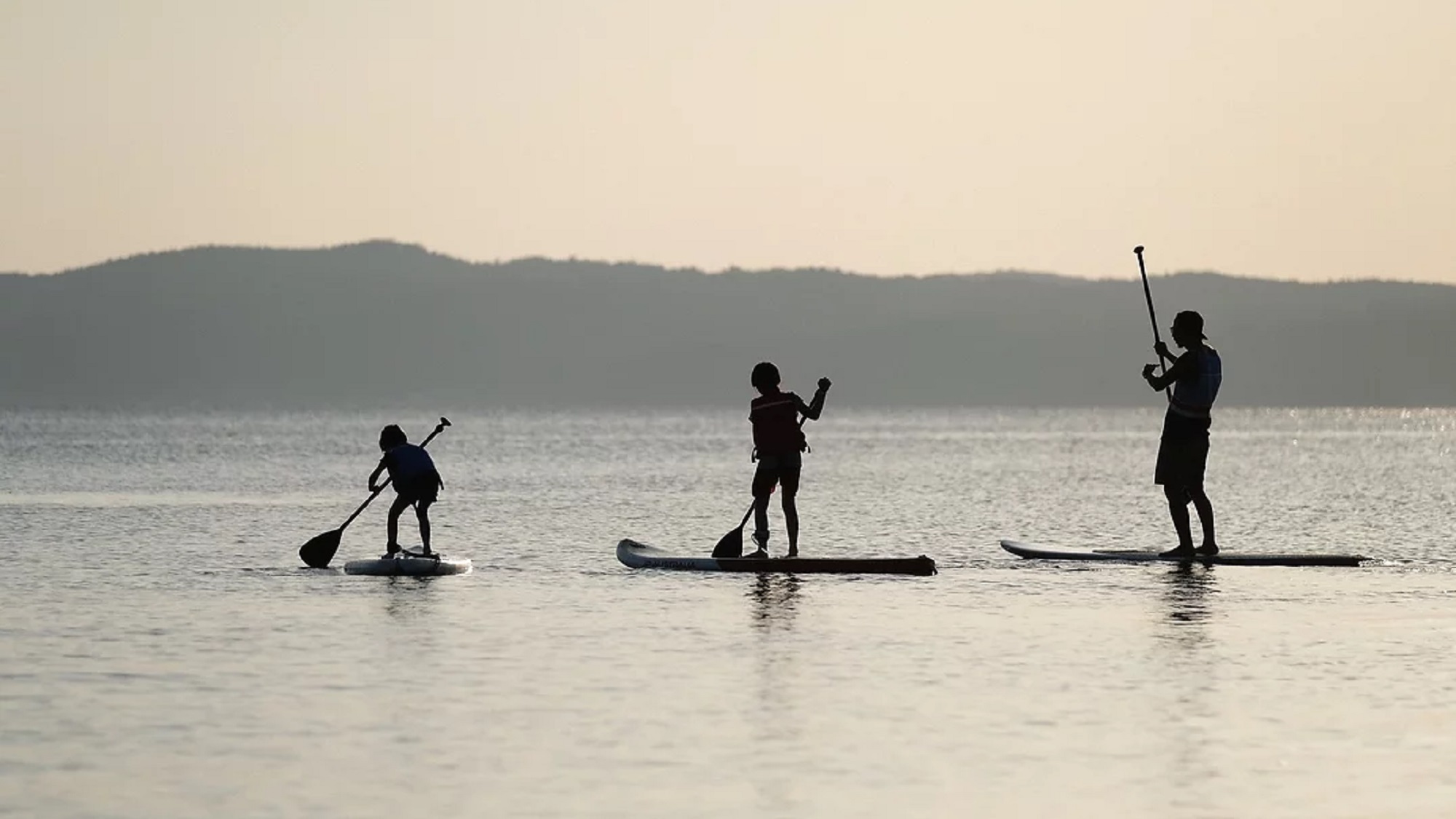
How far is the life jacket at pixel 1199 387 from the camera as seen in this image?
75.7 ft

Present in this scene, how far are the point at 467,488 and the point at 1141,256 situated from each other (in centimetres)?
3560

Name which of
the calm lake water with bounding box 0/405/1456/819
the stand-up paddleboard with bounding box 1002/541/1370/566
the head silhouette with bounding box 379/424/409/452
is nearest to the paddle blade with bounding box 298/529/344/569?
the calm lake water with bounding box 0/405/1456/819

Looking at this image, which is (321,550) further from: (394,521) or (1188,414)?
(1188,414)

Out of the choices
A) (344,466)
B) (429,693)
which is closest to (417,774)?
(429,693)

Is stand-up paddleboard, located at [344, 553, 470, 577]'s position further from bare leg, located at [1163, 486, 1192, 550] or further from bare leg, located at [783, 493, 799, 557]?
bare leg, located at [1163, 486, 1192, 550]

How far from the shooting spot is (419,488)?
23094 mm

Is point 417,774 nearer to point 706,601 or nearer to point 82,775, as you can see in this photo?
point 82,775

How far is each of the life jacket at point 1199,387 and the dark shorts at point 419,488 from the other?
7.10 meters

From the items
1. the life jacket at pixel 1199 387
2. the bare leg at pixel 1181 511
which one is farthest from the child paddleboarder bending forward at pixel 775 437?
the bare leg at pixel 1181 511

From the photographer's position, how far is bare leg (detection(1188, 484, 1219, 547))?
Result: 23219 millimetres

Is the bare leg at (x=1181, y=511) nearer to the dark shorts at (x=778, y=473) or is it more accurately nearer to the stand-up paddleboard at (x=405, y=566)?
the dark shorts at (x=778, y=473)

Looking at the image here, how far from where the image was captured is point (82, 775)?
11.1 m

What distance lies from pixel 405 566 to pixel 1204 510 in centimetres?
772

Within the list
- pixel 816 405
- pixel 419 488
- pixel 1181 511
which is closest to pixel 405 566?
pixel 419 488
